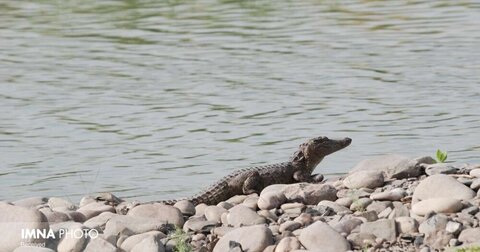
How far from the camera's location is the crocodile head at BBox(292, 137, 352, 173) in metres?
10.4

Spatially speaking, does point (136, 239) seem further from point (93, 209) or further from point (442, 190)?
point (442, 190)

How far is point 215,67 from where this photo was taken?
54.1 ft

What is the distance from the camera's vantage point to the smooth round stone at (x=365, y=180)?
898 cm

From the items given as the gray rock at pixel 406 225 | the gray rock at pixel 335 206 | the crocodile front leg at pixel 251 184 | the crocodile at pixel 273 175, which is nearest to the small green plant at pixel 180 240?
the gray rock at pixel 335 206

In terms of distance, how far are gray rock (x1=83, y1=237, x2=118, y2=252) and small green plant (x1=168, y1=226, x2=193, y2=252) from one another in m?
0.35

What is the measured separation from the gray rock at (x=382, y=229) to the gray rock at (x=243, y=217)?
815 millimetres

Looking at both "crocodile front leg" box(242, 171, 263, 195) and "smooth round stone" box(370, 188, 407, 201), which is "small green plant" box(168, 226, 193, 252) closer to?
"smooth round stone" box(370, 188, 407, 201)

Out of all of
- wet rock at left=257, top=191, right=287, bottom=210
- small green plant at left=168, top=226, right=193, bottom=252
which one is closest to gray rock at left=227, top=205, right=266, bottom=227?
wet rock at left=257, top=191, right=287, bottom=210

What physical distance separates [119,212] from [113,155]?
119 inches

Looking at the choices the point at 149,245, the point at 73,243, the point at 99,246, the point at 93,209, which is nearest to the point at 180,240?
the point at 149,245

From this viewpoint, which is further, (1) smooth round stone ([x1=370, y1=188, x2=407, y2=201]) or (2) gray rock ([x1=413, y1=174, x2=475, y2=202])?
(1) smooth round stone ([x1=370, y1=188, x2=407, y2=201])

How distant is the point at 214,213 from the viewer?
8664 millimetres

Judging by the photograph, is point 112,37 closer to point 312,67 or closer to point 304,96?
point 312,67

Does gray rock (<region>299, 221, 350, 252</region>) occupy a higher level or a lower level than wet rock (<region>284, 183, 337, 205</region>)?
higher
